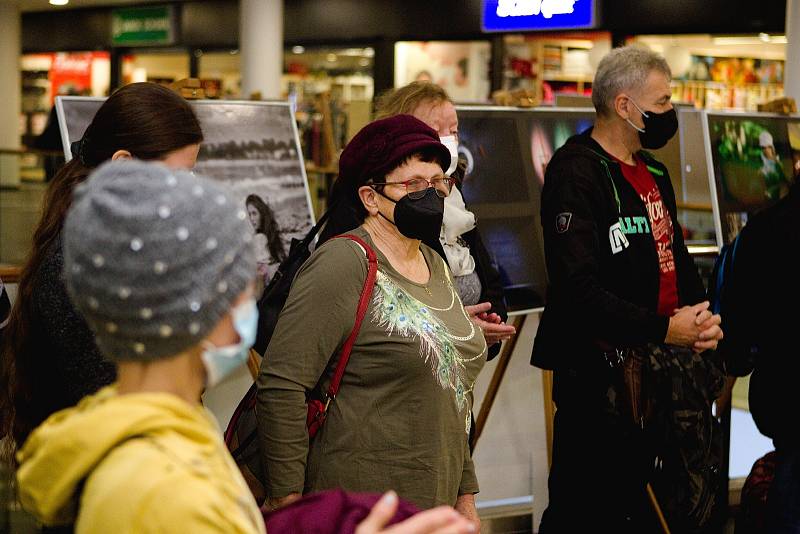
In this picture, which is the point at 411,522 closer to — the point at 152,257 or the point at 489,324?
the point at 152,257

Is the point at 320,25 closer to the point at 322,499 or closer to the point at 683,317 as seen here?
the point at 683,317

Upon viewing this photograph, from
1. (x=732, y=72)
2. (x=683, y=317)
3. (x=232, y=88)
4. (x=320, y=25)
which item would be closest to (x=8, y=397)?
(x=683, y=317)

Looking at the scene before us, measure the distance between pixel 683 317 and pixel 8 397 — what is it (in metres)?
1.73

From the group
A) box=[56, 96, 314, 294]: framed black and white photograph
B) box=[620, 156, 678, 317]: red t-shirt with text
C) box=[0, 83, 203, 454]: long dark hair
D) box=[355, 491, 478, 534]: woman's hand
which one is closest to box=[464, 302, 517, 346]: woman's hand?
box=[620, 156, 678, 317]: red t-shirt with text

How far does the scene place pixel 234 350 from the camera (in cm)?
122

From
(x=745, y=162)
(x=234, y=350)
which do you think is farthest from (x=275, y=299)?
(x=745, y=162)

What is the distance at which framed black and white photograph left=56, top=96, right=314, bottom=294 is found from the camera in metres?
3.77

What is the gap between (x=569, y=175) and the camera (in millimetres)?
2932

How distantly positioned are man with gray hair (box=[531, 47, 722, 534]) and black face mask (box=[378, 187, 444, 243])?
689mm

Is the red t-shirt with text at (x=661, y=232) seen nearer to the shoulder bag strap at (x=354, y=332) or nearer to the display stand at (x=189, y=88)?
the shoulder bag strap at (x=354, y=332)

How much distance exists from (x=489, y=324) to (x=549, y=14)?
5993 mm

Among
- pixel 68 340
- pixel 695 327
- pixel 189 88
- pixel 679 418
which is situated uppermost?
pixel 189 88

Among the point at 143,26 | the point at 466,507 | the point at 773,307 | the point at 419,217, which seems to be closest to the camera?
the point at 419,217

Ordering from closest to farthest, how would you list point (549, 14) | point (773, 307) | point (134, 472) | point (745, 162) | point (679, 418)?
point (134, 472)
point (773, 307)
point (679, 418)
point (745, 162)
point (549, 14)
